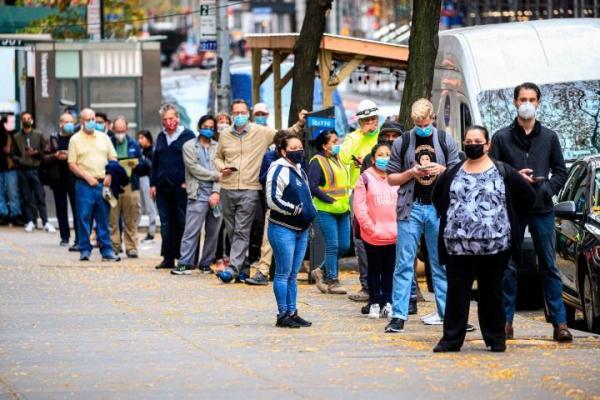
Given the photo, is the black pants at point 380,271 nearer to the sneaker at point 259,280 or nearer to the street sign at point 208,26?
the sneaker at point 259,280

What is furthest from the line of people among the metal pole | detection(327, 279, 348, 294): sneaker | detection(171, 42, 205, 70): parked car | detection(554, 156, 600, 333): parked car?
detection(171, 42, 205, 70): parked car

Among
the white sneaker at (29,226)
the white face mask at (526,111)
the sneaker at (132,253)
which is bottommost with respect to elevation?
the white sneaker at (29,226)

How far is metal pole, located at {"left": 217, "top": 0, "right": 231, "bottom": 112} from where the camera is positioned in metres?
28.2

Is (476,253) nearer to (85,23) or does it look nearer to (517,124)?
(517,124)

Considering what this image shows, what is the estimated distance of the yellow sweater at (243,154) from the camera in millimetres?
17953

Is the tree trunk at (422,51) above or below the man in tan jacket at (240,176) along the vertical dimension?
above

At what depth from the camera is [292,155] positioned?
46.2 ft

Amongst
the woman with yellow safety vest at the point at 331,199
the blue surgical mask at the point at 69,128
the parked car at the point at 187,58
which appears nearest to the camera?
the woman with yellow safety vest at the point at 331,199

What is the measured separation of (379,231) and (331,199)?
2.07 m

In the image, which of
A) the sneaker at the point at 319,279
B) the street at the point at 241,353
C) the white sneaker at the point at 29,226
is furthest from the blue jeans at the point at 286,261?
the white sneaker at the point at 29,226

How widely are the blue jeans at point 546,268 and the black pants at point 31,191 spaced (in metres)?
16.1

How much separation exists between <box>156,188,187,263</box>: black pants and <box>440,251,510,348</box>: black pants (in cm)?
821

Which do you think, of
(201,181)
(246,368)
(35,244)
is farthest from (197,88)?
(246,368)

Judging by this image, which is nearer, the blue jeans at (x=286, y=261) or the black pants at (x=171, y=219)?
the blue jeans at (x=286, y=261)
